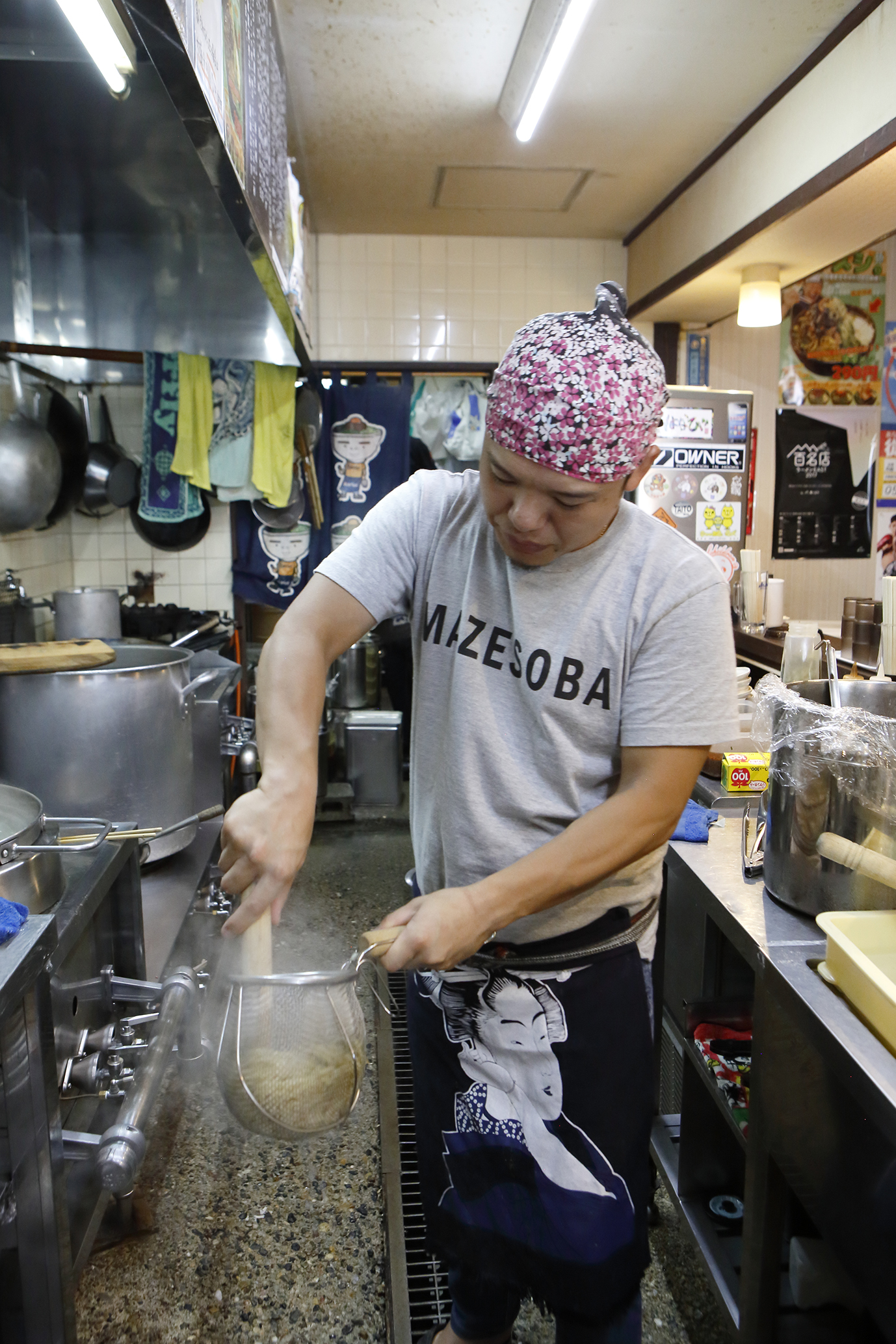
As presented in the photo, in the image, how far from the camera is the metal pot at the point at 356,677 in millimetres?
5031

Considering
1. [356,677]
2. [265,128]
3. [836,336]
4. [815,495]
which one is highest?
[836,336]

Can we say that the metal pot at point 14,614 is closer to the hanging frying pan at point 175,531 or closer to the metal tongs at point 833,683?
the hanging frying pan at point 175,531

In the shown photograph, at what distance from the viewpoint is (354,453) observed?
16.9 feet

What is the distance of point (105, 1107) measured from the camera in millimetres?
1482

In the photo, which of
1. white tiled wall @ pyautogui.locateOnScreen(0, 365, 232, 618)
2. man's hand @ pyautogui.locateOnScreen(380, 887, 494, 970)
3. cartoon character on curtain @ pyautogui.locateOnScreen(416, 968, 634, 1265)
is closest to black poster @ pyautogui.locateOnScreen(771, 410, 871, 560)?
white tiled wall @ pyautogui.locateOnScreen(0, 365, 232, 618)

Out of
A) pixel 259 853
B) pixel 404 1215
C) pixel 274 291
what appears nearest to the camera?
pixel 259 853

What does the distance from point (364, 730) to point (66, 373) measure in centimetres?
249

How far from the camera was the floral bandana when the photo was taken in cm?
111

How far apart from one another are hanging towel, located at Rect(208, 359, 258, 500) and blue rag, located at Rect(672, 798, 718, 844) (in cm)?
354

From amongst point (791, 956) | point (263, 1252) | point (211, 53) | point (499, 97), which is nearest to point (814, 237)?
point (499, 97)

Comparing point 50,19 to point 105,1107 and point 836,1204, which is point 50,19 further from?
point 836,1204

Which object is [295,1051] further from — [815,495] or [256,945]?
[815,495]

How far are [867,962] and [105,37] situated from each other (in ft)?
5.90

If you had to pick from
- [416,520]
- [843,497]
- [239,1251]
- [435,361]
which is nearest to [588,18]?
[435,361]
